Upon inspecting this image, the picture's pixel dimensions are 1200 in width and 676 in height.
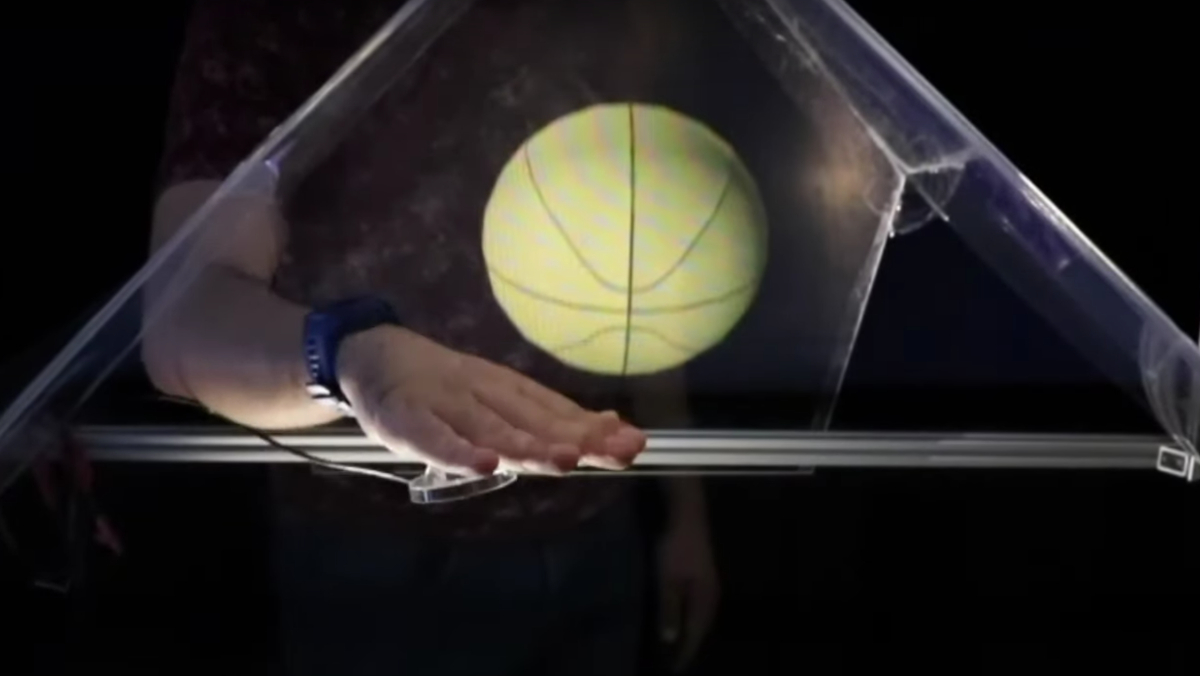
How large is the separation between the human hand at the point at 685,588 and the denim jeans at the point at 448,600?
8cm

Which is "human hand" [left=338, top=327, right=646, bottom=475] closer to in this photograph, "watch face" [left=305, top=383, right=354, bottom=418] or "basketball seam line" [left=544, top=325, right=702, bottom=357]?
"watch face" [left=305, top=383, right=354, bottom=418]

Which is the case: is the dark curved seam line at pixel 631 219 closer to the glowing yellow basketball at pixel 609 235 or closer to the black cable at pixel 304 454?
the glowing yellow basketball at pixel 609 235

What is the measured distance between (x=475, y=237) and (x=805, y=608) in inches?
25.1

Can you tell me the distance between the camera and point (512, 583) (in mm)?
967

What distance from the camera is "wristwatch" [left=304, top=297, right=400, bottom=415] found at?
31.6 inches

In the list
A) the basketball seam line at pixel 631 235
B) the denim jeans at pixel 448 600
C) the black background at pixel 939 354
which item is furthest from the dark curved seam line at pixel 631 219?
the black background at pixel 939 354

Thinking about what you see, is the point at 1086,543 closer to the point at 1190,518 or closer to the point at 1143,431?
the point at 1190,518

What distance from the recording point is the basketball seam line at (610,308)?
92 cm

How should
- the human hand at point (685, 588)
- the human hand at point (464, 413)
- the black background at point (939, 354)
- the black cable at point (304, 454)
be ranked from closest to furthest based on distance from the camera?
the human hand at point (464, 413) < the black cable at point (304, 454) < the human hand at point (685, 588) < the black background at point (939, 354)

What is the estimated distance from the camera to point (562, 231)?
919 millimetres

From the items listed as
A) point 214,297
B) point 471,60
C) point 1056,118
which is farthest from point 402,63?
point 1056,118

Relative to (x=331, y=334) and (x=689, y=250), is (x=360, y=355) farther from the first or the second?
(x=689, y=250)

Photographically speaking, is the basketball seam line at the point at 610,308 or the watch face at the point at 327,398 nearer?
the watch face at the point at 327,398

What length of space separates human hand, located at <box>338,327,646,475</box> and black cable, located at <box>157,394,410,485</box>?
10 cm
